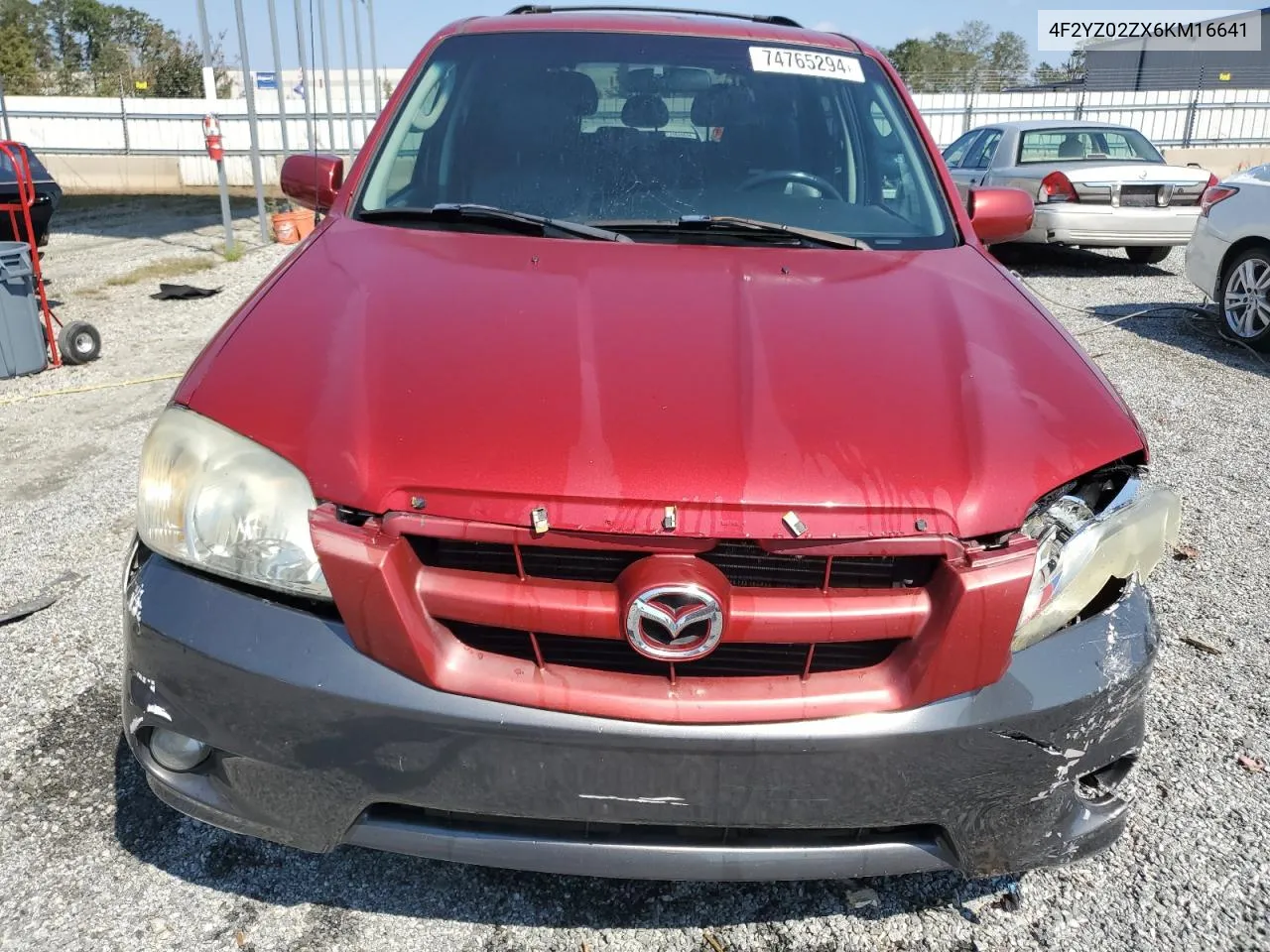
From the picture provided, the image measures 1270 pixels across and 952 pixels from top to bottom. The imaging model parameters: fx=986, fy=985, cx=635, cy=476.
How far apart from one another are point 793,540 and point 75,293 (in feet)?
32.4

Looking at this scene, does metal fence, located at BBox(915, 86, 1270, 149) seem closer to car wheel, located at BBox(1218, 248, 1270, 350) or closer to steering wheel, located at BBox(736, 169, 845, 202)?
car wheel, located at BBox(1218, 248, 1270, 350)

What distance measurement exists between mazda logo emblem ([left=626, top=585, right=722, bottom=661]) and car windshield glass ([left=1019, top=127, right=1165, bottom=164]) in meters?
10.3

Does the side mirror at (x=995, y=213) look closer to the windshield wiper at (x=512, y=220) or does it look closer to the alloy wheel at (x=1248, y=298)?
the windshield wiper at (x=512, y=220)

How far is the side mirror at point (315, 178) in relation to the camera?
9.96 feet

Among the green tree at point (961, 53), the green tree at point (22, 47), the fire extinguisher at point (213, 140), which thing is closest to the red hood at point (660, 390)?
the fire extinguisher at point (213, 140)

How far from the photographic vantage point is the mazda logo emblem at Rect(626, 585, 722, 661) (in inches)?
58.6

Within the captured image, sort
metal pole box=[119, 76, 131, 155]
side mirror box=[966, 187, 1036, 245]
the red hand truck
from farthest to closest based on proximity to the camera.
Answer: metal pole box=[119, 76, 131, 155], the red hand truck, side mirror box=[966, 187, 1036, 245]

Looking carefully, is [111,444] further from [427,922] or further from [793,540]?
[793,540]

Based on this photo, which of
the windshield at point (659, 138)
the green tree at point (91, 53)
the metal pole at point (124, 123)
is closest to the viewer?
the windshield at point (659, 138)

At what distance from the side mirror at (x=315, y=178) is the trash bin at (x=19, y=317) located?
12.7ft

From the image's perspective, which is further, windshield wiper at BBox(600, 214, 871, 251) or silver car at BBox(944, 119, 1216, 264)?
silver car at BBox(944, 119, 1216, 264)

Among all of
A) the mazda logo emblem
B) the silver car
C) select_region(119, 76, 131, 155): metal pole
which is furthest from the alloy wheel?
select_region(119, 76, 131, 155): metal pole

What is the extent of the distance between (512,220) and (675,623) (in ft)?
4.32

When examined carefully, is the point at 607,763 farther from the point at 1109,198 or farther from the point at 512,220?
the point at 1109,198
